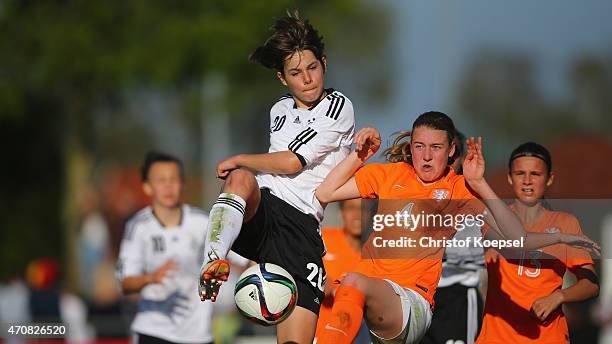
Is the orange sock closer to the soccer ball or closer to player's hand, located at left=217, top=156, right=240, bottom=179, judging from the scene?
the soccer ball

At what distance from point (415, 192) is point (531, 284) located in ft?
3.56

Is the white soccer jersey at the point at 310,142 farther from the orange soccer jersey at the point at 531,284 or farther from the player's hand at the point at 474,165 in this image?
the orange soccer jersey at the point at 531,284

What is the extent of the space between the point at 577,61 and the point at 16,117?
15.6m

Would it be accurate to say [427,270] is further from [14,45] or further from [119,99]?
[119,99]

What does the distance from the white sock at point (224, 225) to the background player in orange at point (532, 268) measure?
1907 mm

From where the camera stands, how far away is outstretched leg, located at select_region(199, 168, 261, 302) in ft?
18.8

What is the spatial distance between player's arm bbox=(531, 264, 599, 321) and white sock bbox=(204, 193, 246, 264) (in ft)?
Result: 6.71

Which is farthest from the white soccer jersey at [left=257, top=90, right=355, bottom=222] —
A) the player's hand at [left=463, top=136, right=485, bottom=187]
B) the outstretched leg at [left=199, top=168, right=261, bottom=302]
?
the player's hand at [left=463, top=136, right=485, bottom=187]

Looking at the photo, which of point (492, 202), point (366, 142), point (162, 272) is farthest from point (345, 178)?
point (162, 272)

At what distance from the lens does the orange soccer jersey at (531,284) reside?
22.6 ft

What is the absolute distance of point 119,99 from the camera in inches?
1120

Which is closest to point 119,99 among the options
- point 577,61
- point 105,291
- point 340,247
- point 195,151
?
point 105,291

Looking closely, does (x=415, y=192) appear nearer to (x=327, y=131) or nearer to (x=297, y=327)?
(x=327, y=131)

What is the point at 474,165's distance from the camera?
6.41m
